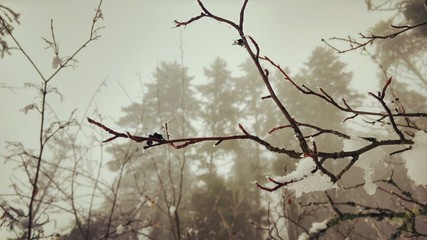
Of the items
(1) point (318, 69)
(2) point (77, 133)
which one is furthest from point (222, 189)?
(1) point (318, 69)

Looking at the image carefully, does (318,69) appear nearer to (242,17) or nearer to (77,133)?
(77,133)

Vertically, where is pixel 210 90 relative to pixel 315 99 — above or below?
above

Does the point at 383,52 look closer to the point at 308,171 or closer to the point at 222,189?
the point at 222,189

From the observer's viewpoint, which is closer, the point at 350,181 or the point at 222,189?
the point at 222,189

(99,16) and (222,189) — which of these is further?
(222,189)

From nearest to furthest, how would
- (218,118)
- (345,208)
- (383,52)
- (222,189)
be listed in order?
(222,189)
(383,52)
(218,118)
(345,208)

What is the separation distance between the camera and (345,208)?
82.4 feet

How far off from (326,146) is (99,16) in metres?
23.1

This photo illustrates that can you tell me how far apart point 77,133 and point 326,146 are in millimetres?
21984

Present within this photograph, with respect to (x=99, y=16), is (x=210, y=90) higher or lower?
higher

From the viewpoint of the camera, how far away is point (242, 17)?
1.04 meters

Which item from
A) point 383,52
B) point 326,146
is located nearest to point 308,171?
point 383,52

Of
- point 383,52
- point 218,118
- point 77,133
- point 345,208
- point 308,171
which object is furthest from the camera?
point 345,208

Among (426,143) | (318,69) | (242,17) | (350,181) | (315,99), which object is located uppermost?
(318,69)
